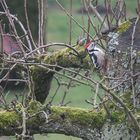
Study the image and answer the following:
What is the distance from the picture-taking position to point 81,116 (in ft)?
12.1

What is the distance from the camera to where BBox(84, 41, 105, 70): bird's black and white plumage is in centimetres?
392

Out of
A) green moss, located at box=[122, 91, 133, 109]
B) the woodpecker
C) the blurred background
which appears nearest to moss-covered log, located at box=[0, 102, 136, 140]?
green moss, located at box=[122, 91, 133, 109]

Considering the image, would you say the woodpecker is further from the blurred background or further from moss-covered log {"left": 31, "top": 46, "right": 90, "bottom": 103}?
the blurred background

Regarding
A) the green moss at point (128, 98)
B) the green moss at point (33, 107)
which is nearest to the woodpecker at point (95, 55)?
the green moss at point (128, 98)

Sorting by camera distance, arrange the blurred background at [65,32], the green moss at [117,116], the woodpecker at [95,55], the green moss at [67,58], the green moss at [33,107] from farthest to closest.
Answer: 1. the blurred background at [65,32]
2. the green moss at [67,58]
3. the woodpecker at [95,55]
4. the green moss at [33,107]
5. the green moss at [117,116]

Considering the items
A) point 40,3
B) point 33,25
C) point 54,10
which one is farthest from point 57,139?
point 54,10

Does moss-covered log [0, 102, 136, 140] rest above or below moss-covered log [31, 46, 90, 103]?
below

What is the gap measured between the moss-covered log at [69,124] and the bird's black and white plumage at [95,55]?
0.35 m

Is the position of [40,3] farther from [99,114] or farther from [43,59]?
[99,114]

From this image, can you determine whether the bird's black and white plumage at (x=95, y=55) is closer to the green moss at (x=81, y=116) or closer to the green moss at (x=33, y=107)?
the green moss at (x=81, y=116)

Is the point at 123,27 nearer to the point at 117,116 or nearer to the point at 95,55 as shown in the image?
the point at 95,55

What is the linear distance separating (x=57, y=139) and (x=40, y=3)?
626 centimetres

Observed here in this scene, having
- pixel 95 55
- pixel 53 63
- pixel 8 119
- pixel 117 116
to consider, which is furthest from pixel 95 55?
pixel 8 119

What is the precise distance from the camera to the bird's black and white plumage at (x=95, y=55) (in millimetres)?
3916
